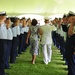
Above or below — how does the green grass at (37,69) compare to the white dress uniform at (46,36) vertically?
below

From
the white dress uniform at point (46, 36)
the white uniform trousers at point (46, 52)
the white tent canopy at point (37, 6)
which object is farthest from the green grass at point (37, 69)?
the white tent canopy at point (37, 6)

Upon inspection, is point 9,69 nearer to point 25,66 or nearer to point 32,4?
point 25,66

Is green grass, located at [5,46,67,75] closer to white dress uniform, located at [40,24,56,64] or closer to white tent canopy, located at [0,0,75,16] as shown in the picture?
white dress uniform, located at [40,24,56,64]

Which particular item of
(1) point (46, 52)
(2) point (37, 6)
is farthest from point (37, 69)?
(2) point (37, 6)

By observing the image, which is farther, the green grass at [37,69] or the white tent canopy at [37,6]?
the white tent canopy at [37,6]

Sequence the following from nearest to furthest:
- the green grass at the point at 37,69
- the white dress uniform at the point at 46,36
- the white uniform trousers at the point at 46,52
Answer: the green grass at the point at 37,69
the white dress uniform at the point at 46,36
the white uniform trousers at the point at 46,52

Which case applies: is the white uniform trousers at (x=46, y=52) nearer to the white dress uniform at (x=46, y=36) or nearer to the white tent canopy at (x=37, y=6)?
the white dress uniform at (x=46, y=36)

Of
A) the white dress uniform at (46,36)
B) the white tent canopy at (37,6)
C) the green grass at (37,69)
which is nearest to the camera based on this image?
the green grass at (37,69)

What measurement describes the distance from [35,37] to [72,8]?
1665 cm

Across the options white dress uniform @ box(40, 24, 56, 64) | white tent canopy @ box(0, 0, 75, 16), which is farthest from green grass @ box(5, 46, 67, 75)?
white tent canopy @ box(0, 0, 75, 16)

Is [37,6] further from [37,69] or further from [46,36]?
[37,69]

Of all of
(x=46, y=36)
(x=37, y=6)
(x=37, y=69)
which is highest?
(x=37, y=6)

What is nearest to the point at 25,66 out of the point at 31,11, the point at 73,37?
the point at 73,37

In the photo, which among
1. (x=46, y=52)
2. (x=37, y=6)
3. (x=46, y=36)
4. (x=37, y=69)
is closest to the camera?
(x=37, y=69)
